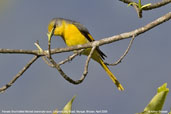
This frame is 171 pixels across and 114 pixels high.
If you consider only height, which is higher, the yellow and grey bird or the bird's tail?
the yellow and grey bird

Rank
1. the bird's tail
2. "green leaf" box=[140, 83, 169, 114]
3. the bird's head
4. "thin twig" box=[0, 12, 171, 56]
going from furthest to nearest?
the bird's head
the bird's tail
"thin twig" box=[0, 12, 171, 56]
"green leaf" box=[140, 83, 169, 114]

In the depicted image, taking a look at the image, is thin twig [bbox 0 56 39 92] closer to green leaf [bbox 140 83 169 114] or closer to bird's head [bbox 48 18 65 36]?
green leaf [bbox 140 83 169 114]

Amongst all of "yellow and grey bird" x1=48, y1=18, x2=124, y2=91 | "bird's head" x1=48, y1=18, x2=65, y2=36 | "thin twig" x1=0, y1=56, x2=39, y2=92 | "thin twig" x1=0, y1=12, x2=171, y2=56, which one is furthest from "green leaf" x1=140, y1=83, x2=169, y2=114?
"bird's head" x1=48, y1=18, x2=65, y2=36

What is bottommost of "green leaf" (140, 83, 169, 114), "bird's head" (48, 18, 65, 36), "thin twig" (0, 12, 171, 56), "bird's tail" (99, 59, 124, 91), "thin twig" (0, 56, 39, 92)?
"bird's tail" (99, 59, 124, 91)

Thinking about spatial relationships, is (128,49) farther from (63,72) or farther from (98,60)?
(98,60)

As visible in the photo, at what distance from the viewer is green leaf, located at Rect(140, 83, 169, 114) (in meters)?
1.58

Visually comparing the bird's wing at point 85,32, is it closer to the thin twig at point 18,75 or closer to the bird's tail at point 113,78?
the bird's tail at point 113,78

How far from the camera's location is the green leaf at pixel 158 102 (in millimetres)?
1584

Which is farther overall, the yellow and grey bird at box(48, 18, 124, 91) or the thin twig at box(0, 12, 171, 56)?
the yellow and grey bird at box(48, 18, 124, 91)

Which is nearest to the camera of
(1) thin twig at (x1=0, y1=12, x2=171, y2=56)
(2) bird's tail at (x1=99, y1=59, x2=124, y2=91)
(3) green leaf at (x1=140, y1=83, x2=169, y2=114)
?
(3) green leaf at (x1=140, y1=83, x2=169, y2=114)

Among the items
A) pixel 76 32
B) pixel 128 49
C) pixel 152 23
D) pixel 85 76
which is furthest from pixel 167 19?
pixel 76 32

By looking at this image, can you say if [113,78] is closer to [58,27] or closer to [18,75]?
[58,27]

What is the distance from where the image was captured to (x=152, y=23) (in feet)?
10.5

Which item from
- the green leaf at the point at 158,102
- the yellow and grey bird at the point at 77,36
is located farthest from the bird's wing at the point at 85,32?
the green leaf at the point at 158,102
